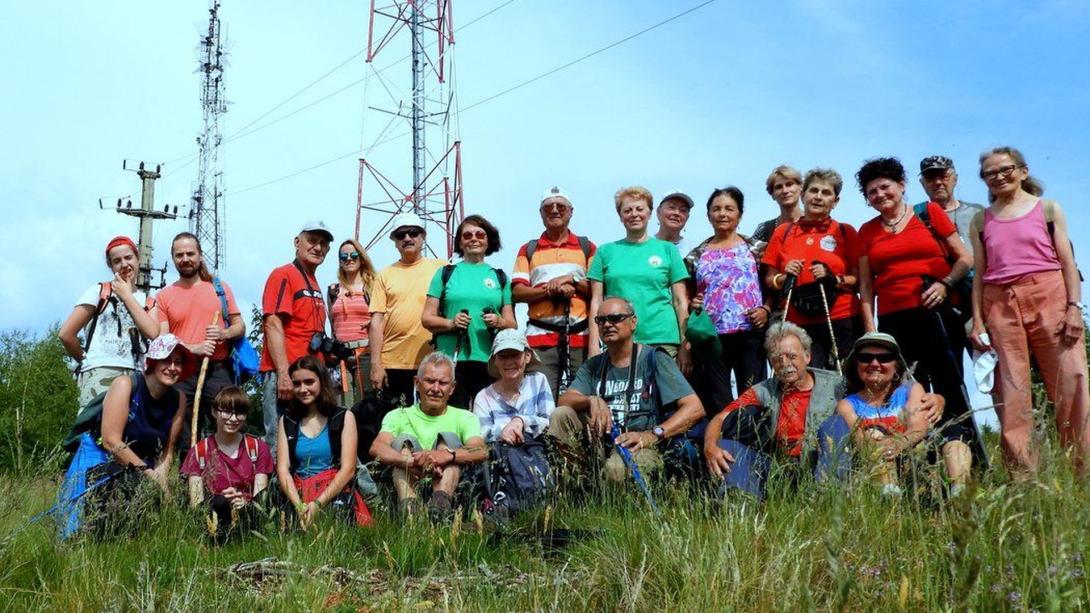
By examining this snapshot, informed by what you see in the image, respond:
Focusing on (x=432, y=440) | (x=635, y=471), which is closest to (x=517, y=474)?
(x=432, y=440)

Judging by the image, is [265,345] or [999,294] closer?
[999,294]

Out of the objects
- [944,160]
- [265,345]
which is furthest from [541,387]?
[944,160]

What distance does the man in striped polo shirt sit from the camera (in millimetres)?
6555

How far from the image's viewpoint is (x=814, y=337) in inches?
237

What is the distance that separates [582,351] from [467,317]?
825 mm

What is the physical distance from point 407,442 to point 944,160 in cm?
384

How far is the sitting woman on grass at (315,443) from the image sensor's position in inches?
218

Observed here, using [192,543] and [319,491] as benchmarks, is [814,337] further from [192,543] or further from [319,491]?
[192,543]

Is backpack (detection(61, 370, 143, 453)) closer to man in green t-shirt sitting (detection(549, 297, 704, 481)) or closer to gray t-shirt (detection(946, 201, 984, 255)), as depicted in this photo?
man in green t-shirt sitting (detection(549, 297, 704, 481))

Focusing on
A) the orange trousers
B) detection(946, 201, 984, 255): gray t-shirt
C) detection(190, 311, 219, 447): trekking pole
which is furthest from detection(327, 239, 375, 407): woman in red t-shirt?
the orange trousers

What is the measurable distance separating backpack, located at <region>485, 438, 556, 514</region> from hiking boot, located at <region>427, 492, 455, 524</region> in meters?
0.26

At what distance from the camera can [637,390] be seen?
5.66 m

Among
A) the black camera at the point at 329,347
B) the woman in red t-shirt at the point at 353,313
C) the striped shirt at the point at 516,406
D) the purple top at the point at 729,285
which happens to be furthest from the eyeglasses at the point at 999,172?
the black camera at the point at 329,347

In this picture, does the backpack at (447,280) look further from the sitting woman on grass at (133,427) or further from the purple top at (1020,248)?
the purple top at (1020,248)
